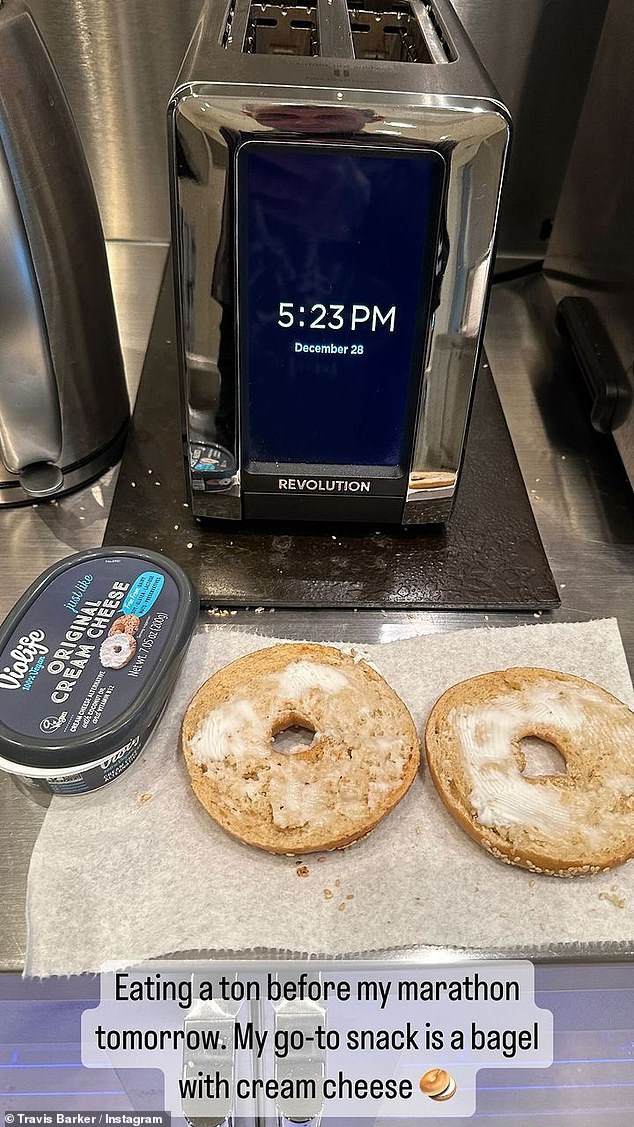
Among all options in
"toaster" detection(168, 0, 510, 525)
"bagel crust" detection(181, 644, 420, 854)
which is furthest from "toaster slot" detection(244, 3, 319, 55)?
"bagel crust" detection(181, 644, 420, 854)

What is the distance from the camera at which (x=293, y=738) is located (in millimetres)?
569

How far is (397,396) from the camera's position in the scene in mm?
616

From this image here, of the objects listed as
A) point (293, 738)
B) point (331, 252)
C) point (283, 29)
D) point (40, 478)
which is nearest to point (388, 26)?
point (283, 29)

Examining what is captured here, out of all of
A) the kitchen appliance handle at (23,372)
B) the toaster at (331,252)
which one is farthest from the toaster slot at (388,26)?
the kitchen appliance handle at (23,372)

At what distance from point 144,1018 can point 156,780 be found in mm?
140

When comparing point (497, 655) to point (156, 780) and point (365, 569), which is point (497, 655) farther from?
point (156, 780)

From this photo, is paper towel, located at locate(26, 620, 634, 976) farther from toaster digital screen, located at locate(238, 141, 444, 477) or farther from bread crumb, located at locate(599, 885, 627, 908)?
toaster digital screen, located at locate(238, 141, 444, 477)

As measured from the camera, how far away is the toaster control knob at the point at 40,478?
2.23ft

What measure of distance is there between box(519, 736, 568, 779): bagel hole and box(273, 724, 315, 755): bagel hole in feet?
0.47

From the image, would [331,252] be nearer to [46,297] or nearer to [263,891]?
[46,297]

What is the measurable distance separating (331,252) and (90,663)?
319mm

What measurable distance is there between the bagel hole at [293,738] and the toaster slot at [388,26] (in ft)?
1.64

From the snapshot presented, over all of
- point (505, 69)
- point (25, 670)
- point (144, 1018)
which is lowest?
point (144, 1018)

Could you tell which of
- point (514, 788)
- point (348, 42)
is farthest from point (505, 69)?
point (514, 788)
